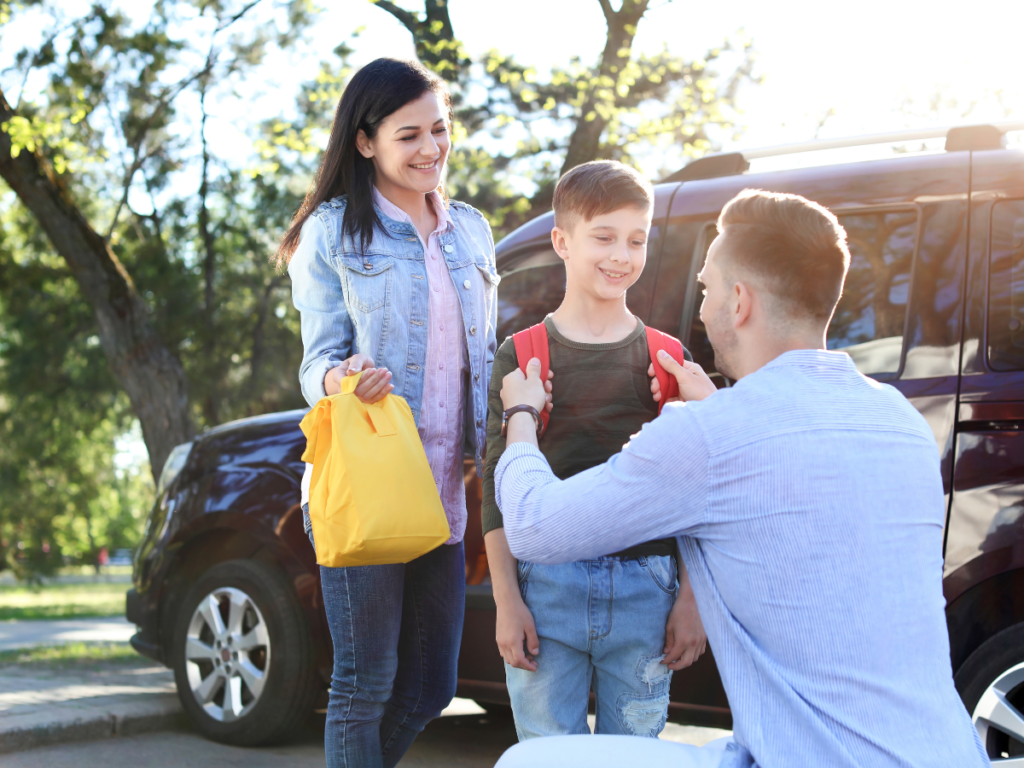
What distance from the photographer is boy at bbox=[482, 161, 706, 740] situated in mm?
1987

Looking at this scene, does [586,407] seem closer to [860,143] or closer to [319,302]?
[319,302]

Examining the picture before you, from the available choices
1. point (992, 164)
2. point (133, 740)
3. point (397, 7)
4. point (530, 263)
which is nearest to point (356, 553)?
point (530, 263)

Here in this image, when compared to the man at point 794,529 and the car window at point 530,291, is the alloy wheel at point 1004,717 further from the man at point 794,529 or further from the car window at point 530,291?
the car window at point 530,291

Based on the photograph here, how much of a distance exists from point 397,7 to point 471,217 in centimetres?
805

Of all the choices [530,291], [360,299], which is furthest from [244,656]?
[360,299]

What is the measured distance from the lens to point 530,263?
3.84 m

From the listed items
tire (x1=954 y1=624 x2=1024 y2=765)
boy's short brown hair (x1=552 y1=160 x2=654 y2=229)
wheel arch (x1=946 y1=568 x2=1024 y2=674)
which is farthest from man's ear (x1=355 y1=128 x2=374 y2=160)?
tire (x1=954 y1=624 x2=1024 y2=765)

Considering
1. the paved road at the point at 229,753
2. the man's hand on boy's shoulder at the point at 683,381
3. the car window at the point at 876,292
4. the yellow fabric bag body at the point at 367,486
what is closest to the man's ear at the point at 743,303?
the man's hand on boy's shoulder at the point at 683,381

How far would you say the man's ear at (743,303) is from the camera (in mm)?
1603

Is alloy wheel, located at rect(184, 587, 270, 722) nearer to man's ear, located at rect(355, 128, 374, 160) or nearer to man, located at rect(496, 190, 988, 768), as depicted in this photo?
man's ear, located at rect(355, 128, 374, 160)

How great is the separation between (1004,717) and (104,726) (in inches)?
153

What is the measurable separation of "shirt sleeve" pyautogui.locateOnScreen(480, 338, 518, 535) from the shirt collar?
52 centimetres

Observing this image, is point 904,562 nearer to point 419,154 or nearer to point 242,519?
point 419,154

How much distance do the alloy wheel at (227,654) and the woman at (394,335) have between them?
6.50 ft
